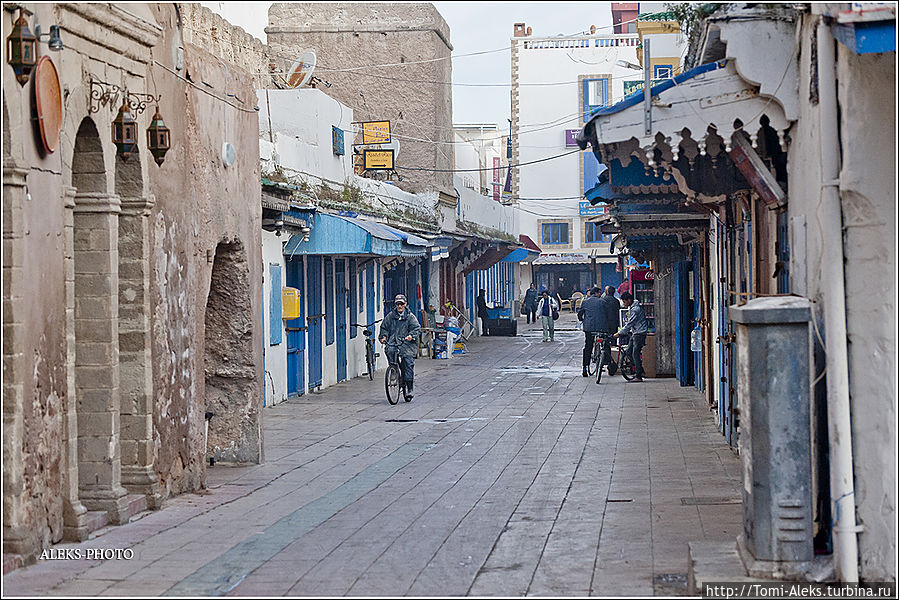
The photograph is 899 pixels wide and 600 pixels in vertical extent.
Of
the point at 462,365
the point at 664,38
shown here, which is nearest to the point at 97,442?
the point at 664,38

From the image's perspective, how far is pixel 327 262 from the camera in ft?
68.0

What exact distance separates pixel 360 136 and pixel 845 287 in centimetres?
2177

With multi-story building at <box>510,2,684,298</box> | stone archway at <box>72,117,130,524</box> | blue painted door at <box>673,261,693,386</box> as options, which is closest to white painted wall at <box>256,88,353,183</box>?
blue painted door at <box>673,261,693,386</box>

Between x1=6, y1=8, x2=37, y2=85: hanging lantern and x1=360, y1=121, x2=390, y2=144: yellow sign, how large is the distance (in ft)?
64.1

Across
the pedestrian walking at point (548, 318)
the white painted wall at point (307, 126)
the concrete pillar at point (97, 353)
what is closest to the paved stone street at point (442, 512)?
the concrete pillar at point (97, 353)

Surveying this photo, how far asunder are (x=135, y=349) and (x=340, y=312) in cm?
1265

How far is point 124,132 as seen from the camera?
8781 mm

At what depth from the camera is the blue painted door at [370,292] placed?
2444 cm

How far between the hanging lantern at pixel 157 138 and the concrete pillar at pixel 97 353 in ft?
2.13

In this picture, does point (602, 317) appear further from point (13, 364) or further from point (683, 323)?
point (13, 364)

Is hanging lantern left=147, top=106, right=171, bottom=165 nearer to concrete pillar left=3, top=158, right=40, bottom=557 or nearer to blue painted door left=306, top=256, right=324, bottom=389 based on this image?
concrete pillar left=3, top=158, right=40, bottom=557

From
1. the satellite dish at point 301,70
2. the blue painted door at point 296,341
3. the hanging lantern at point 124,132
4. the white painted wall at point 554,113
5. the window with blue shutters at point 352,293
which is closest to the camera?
the hanging lantern at point 124,132

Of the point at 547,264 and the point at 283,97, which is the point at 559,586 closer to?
the point at 283,97

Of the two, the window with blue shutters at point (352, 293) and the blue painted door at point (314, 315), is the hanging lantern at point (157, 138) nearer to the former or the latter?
the blue painted door at point (314, 315)
